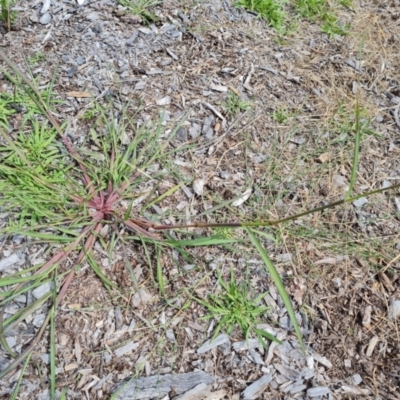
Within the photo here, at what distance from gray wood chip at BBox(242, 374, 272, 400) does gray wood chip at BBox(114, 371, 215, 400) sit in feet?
0.39

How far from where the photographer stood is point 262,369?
159 centimetres

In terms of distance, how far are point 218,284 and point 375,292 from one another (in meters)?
0.60

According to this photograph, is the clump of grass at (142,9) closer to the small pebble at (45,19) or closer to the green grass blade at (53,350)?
the small pebble at (45,19)

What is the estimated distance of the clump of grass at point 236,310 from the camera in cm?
163

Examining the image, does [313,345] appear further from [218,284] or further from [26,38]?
[26,38]

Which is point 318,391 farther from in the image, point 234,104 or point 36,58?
point 36,58

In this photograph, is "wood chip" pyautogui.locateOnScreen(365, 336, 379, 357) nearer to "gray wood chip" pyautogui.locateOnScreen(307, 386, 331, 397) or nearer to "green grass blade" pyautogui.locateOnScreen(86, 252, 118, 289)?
"gray wood chip" pyautogui.locateOnScreen(307, 386, 331, 397)

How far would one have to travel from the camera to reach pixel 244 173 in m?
2.00

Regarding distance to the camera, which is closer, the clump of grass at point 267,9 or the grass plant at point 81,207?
the grass plant at point 81,207

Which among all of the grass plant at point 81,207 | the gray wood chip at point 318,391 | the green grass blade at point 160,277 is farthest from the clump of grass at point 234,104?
the gray wood chip at point 318,391

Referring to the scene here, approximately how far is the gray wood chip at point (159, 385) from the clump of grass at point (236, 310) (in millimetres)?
146

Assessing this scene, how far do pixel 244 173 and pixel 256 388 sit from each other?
859 mm

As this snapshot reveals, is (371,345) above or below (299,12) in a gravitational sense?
below

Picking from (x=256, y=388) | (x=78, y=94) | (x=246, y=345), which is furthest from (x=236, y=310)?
(x=78, y=94)
